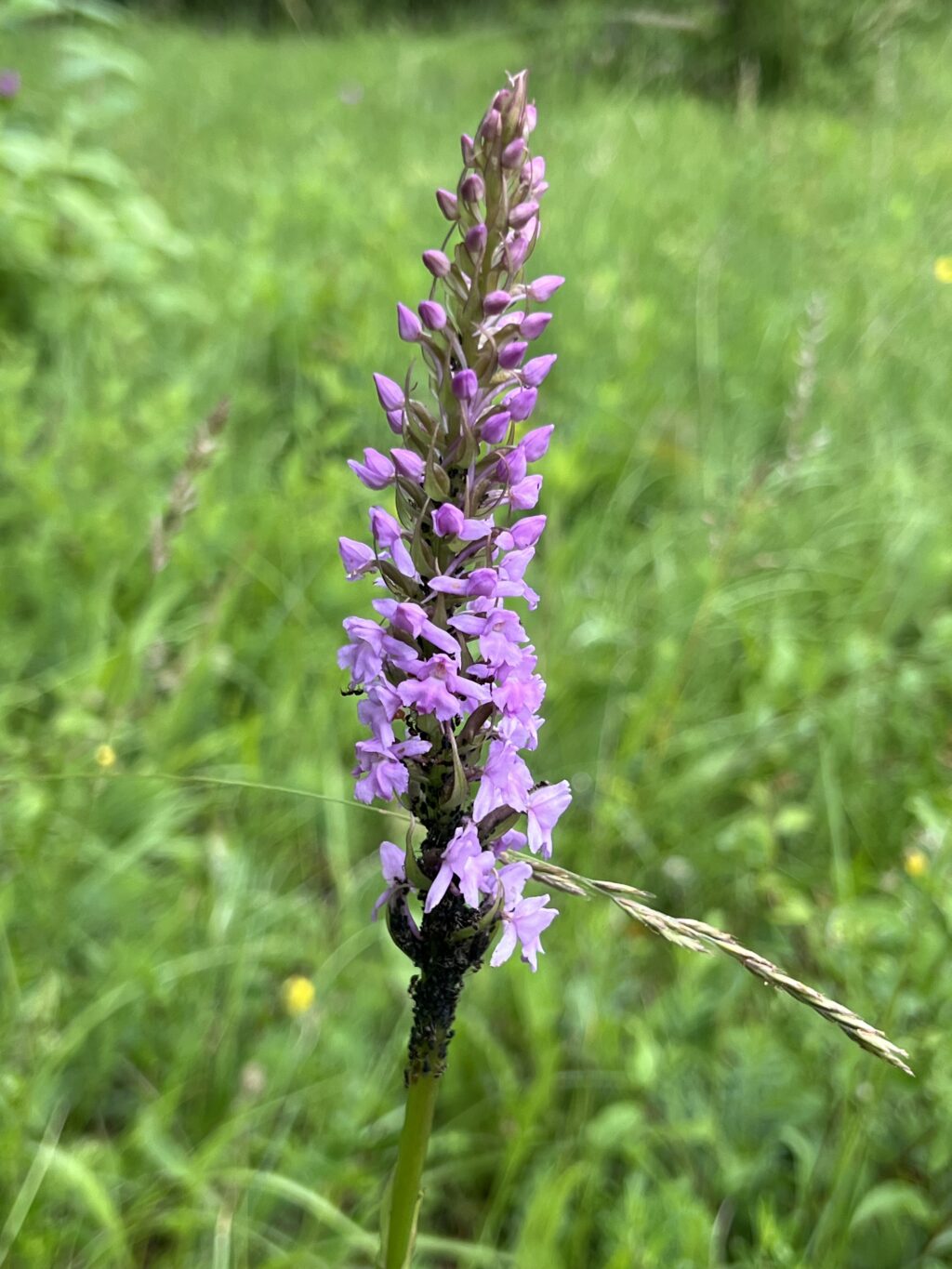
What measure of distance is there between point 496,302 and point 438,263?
87mm

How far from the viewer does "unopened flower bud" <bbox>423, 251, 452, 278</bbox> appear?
96 centimetres

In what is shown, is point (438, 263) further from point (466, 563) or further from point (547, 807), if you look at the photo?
point (547, 807)

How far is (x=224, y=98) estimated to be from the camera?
32.3ft

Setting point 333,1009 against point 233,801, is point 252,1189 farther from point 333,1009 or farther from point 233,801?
point 233,801

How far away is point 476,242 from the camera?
93 cm

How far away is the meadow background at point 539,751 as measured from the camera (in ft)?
6.31

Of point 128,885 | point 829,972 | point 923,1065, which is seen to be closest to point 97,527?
point 128,885

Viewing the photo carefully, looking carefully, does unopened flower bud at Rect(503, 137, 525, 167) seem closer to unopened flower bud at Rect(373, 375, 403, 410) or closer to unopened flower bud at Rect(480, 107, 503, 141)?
unopened flower bud at Rect(480, 107, 503, 141)

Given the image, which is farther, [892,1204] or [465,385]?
[892,1204]

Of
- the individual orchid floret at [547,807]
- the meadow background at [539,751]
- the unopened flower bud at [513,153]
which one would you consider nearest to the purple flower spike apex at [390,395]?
the unopened flower bud at [513,153]

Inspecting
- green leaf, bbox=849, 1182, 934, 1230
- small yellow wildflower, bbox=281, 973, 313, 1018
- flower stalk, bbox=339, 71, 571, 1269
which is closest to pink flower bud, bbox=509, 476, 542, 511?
flower stalk, bbox=339, 71, 571, 1269

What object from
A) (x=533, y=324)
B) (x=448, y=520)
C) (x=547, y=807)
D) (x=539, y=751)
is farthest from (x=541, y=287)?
(x=539, y=751)

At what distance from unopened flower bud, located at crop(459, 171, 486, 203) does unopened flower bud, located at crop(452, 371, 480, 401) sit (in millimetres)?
182

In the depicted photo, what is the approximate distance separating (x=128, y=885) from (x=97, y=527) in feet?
4.23
